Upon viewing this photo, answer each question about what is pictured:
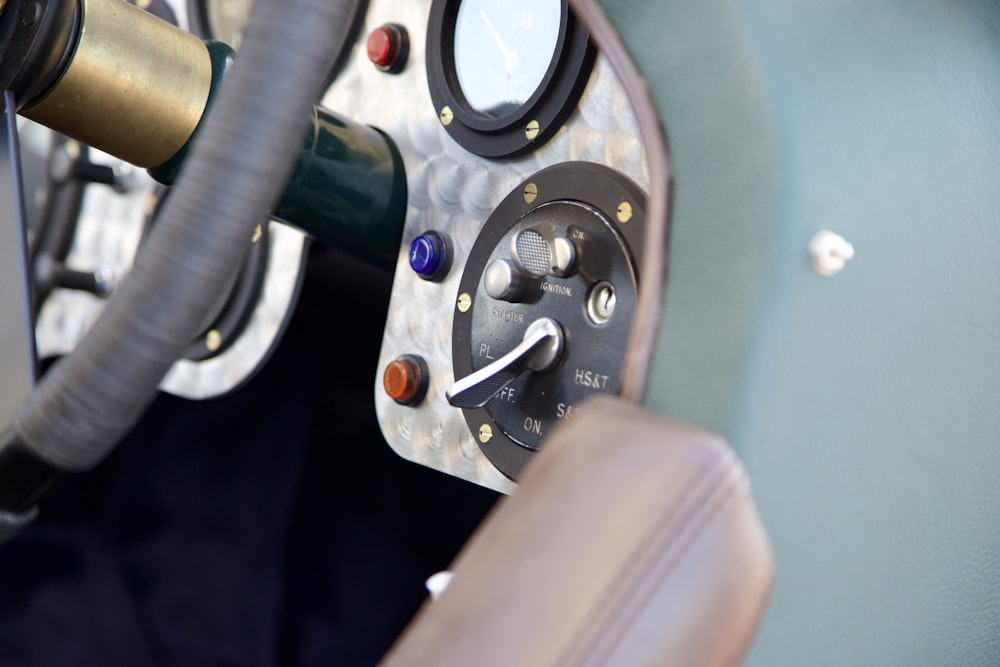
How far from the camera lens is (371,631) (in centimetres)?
114

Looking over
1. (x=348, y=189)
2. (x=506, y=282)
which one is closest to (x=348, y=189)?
(x=348, y=189)

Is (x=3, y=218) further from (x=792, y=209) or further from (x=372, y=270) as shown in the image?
(x=372, y=270)

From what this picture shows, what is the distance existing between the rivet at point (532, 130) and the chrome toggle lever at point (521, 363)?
0.50 ft

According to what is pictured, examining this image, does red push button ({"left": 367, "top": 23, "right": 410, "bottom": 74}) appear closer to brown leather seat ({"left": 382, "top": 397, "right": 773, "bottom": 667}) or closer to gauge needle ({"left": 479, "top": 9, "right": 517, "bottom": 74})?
gauge needle ({"left": 479, "top": 9, "right": 517, "bottom": 74})

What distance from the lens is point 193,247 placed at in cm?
37

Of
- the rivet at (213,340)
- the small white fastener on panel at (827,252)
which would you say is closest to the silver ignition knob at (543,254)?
the small white fastener on panel at (827,252)

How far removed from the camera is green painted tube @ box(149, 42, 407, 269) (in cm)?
85

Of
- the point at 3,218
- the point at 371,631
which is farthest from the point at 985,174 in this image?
the point at 371,631

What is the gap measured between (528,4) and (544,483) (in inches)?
20.5

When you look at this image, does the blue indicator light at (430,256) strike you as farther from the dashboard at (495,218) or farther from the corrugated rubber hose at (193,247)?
the corrugated rubber hose at (193,247)

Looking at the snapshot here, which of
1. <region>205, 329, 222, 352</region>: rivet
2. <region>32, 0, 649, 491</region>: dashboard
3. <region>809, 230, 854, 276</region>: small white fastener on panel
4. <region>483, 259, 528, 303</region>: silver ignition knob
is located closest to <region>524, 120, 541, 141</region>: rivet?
<region>32, 0, 649, 491</region>: dashboard

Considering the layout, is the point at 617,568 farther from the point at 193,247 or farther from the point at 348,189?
the point at 348,189

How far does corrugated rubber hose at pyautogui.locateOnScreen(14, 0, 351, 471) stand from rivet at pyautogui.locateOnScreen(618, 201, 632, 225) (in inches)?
12.7

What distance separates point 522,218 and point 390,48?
0.91 feet
